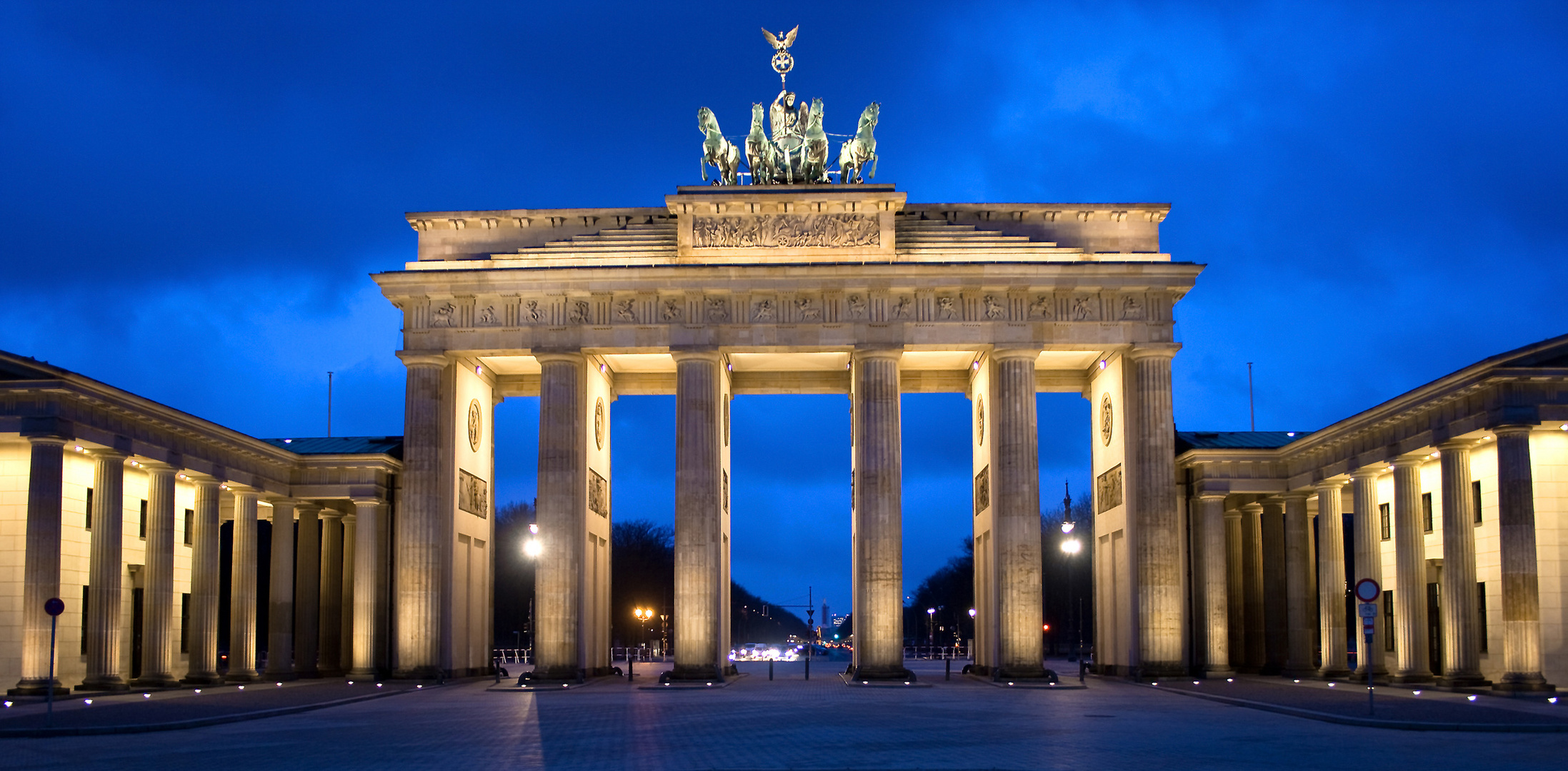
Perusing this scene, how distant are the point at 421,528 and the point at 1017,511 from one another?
20.1m

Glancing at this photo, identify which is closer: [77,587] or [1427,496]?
[77,587]

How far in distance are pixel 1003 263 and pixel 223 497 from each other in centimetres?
Answer: 3138

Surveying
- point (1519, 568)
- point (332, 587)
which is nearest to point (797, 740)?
point (1519, 568)

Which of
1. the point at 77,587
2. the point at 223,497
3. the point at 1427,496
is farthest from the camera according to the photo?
the point at 223,497

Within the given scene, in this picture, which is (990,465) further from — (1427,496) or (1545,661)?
(1545,661)

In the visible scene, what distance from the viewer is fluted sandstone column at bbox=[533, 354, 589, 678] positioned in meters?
46.9

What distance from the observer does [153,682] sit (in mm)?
42500

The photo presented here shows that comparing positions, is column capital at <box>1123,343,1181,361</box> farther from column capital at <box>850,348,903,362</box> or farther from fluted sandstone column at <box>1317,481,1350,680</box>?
column capital at <box>850,348,903,362</box>

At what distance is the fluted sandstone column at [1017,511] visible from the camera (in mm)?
46281

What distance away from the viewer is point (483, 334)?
48.6 meters

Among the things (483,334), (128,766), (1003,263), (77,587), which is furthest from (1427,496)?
(77,587)

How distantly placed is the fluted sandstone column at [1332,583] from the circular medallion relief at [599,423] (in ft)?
82.0

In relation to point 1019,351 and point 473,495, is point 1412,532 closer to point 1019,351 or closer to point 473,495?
point 1019,351

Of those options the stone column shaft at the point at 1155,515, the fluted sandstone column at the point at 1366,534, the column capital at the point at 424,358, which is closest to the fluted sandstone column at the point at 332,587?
the column capital at the point at 424,358
